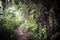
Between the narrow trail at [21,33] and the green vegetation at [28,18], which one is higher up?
the green vegetation at [28,18]

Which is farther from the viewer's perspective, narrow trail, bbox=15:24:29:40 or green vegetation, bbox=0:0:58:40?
narrow trail, bbox=15:24:29:40

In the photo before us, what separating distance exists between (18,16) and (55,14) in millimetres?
832

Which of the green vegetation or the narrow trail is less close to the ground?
the green vegetation

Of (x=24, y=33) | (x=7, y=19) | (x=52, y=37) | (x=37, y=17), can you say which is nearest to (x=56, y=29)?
(x=52, y=37)

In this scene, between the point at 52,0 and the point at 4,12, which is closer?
the point at 52,0

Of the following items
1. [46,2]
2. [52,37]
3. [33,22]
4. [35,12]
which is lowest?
[52,37]

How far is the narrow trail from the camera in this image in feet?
10.8

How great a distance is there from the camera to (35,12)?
3.27m

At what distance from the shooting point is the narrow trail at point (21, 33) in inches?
129

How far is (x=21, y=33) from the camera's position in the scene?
3309 mm

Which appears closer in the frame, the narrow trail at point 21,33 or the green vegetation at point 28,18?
the green vegetation at point 28,18

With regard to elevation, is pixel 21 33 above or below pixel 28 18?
below

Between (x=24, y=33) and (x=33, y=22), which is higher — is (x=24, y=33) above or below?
below

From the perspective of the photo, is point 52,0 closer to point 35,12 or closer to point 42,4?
point 42,4
